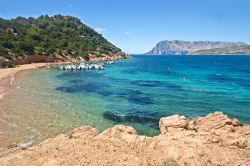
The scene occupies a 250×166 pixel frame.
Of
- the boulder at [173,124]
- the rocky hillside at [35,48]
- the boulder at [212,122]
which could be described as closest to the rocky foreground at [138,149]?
the boulder at [173,124]

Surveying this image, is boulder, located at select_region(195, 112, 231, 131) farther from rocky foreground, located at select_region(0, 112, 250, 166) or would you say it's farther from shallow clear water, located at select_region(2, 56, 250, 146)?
shallow clear water, located at select_region(2, 56, 250, 146)

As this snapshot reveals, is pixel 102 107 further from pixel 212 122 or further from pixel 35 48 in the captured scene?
pixel 35 48

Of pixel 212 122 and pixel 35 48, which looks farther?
→ pixel 35 48

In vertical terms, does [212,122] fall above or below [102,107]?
above

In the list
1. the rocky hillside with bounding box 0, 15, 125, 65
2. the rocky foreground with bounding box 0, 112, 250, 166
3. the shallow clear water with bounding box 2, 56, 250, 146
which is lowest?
the shallow clear water with bounding box 2, 56, 250, 146

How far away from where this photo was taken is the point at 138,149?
19188 mm

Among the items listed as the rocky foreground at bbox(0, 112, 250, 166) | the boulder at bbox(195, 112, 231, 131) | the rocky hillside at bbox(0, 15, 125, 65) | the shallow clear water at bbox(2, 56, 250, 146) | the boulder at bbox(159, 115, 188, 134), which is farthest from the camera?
the rocky hillside at bbox(0, 15, 125, 65)

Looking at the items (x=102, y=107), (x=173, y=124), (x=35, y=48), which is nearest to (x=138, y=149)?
(x=173, y=124)

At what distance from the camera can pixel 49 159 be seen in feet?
60.1

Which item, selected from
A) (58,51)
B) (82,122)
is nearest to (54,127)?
(82,122)

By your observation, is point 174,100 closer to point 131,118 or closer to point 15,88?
point 131,118

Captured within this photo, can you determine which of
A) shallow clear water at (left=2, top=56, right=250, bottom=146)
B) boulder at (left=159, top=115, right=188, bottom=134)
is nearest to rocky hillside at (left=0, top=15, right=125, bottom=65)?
shallow clear water at (left=2, top=56, right=250, bottom=146)

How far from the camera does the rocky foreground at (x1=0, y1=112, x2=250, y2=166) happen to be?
1792cm

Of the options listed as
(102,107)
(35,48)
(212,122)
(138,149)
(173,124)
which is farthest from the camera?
(35,48)
